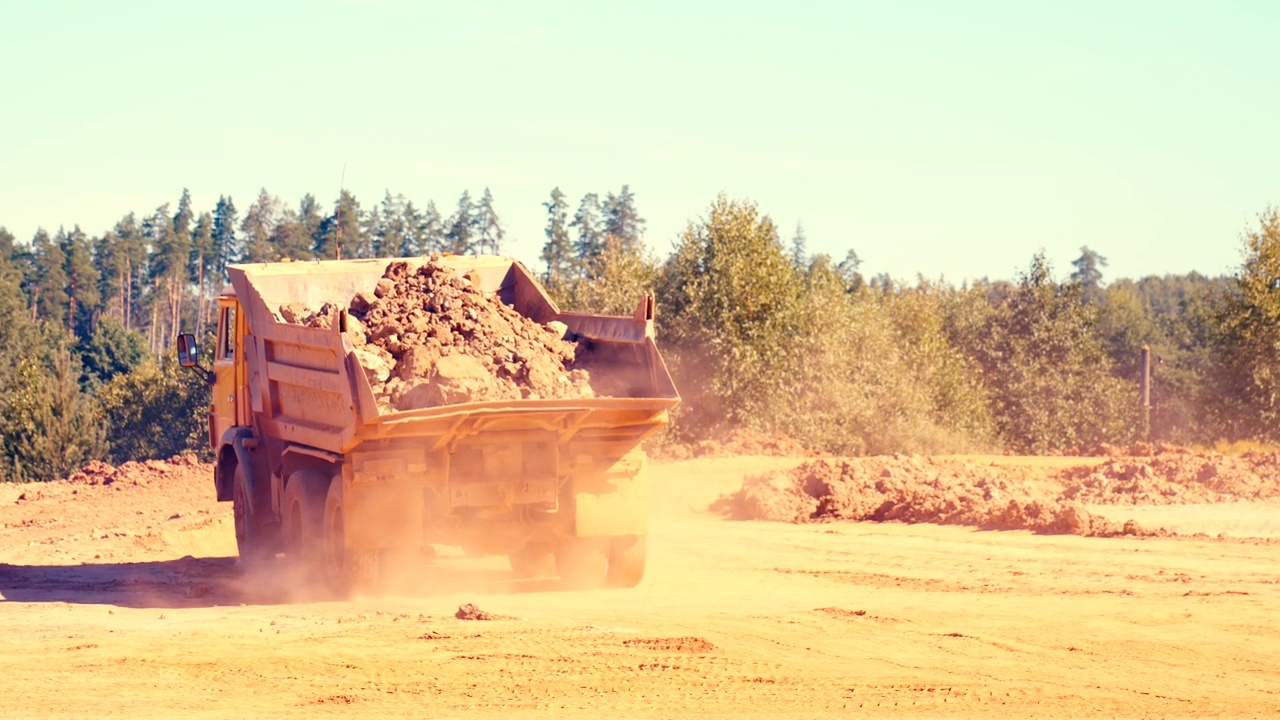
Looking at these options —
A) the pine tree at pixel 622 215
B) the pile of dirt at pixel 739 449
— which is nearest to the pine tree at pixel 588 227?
the pine tree at pixel 622 215

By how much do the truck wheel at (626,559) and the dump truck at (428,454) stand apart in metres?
0.01

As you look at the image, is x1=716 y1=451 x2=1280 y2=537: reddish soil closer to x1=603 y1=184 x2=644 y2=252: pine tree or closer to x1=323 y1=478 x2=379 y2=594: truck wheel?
x1=323 y1=478 x2=379 y2=594: truck wheel

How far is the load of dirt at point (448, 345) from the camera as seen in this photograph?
479 inches

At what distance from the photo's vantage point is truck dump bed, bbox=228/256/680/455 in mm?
11875

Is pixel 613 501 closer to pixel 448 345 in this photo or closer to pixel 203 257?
pixel 448 345

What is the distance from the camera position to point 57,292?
4478 inches

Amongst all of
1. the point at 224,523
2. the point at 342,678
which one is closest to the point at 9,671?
the point at 342,678

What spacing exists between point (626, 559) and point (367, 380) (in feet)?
11.1

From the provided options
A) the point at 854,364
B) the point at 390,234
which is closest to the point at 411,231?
the point at 390,234

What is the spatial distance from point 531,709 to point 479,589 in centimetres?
576

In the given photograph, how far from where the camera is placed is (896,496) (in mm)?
20219

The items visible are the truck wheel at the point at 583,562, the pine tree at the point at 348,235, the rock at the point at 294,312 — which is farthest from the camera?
the pine tree at the point at 348,235

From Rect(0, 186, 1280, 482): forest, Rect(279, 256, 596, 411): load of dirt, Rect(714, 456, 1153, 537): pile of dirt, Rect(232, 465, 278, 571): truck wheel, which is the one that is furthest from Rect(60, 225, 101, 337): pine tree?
Rect(279, 256, 596, 411): load of dirt

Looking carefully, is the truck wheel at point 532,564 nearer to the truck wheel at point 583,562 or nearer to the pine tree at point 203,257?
the truck wheel at point 583,562
